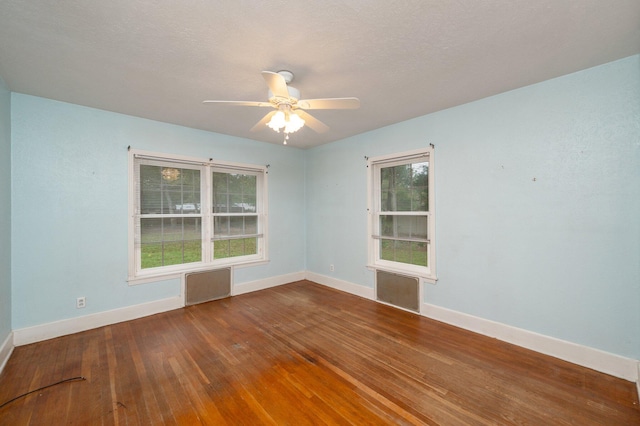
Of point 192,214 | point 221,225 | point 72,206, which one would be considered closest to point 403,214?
point 221,225

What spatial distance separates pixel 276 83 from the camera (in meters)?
1.82

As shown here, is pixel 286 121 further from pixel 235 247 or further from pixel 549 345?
pixel 549 345

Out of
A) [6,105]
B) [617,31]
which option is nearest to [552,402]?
[617,31]

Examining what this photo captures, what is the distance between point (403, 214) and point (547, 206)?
1.61 meters

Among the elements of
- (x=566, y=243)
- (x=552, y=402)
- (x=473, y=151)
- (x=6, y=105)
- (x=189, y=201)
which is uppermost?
(x=6, y=105)

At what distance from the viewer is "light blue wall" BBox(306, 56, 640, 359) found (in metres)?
2.18

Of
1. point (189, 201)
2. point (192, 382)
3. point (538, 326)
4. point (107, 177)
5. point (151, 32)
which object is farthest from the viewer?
point (189, 201)

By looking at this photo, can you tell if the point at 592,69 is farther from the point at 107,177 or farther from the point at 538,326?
A: the point at 107,177

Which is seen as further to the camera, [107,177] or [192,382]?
[107,177]

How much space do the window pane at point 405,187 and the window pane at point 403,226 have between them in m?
0.13

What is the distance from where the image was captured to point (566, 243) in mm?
2438

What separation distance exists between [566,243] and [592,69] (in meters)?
1.56

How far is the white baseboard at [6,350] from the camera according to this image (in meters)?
2.37

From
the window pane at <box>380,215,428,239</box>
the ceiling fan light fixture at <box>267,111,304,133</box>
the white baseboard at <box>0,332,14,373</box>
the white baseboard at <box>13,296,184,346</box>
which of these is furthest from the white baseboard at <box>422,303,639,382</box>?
the white baseboard at <box>0,332,14,373</box>
